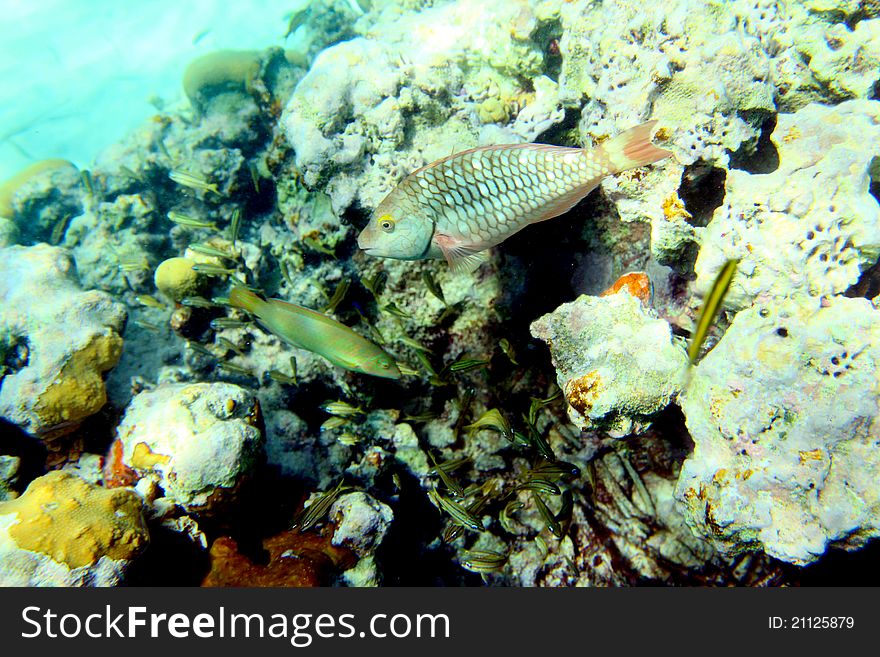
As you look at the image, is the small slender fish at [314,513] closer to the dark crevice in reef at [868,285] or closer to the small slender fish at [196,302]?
the small slender fish at [196,302]

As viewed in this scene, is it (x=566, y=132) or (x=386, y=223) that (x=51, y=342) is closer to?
(x=386, y=223)

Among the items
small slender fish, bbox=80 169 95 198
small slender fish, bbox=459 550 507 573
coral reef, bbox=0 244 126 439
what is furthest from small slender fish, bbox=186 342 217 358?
small slender fish, bbox=80 169 95 198

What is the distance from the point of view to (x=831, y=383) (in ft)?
7.51

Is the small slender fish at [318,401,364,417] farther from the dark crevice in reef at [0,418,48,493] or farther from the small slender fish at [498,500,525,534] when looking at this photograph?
the dark crevice in reef at [0,418,48,493]

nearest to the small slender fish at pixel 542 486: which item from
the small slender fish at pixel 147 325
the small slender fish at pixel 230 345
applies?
the small slender fish at pixel 230 345

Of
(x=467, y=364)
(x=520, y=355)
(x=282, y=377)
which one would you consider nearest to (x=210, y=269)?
(x=282, y=377)

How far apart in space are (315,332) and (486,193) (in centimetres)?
156

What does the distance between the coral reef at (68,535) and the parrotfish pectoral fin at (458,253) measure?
2812 millimetres

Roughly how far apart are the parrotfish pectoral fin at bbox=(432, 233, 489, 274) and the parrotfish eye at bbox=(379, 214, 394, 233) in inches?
11.9

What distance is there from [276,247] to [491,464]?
3726mm

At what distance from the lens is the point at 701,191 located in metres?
3.18

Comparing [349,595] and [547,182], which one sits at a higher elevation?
[547,182]

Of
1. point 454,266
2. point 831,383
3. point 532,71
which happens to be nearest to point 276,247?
point 454,266

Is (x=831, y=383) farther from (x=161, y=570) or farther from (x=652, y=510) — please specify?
(x=161, y=570)
